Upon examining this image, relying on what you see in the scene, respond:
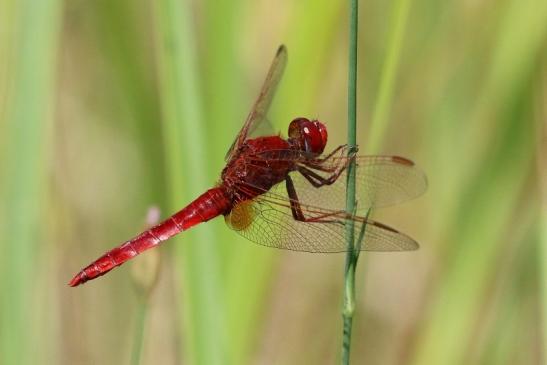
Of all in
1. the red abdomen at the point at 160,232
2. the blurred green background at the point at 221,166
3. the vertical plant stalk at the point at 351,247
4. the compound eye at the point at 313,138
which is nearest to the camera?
the vertical plant stalk at the point at 351,247

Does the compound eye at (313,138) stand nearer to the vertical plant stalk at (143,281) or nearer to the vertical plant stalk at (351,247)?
the vertical plant stalk at (143,281)

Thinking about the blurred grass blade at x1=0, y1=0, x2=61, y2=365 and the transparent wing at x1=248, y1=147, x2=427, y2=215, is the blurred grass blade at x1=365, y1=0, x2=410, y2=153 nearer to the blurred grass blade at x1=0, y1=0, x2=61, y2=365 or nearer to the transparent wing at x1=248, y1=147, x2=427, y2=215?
the transparent wing at x1=248, y1=147, x2=427, y2=215

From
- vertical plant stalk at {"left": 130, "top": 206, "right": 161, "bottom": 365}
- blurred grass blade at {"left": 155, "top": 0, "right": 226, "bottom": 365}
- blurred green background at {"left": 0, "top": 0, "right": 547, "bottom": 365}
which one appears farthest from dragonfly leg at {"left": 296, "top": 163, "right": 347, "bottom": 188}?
vertical plant stalk at {"left": 130, "top": 206, "right": 161, "bottom": 365}

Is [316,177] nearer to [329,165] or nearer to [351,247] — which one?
[329,165]

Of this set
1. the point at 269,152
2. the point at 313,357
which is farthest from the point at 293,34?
the point at 313,357

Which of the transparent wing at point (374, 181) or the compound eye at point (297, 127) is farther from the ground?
the compound eye at point (297, 127)

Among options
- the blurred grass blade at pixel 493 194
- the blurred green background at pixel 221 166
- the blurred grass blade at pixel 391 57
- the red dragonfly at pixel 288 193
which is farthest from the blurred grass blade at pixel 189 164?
the blurred grass blade at pixel 493 194
